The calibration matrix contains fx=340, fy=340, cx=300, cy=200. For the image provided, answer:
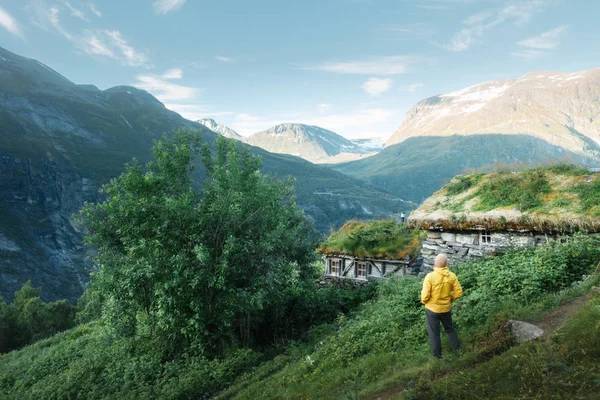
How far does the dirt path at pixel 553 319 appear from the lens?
22.5 ft

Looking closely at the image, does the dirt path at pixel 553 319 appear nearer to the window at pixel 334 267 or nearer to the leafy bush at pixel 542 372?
the leafy bush at pixel 542 372

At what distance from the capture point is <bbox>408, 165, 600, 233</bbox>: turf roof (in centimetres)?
1164

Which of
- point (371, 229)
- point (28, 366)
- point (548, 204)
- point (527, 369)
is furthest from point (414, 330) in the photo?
point (28, 366)

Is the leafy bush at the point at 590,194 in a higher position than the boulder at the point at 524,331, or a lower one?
higher

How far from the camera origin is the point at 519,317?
7.84 m

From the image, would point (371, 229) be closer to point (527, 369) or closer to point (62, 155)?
point (527, 369)

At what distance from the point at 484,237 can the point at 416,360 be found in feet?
25.5

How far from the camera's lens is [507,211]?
13016mm

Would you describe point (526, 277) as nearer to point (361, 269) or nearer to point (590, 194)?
point (590, 194)

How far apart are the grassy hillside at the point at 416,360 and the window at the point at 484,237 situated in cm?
139

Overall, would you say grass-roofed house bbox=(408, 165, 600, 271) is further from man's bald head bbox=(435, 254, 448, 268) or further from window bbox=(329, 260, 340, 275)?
window bbox=(329, 260, 340, 275)

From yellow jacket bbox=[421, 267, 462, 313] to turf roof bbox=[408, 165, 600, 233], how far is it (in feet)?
23.0

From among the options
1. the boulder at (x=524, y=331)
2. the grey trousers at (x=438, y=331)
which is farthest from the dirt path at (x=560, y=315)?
the grey trousers at (x=438, y=331)

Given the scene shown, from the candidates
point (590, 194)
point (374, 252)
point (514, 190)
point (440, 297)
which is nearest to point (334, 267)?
point (374, 252)
